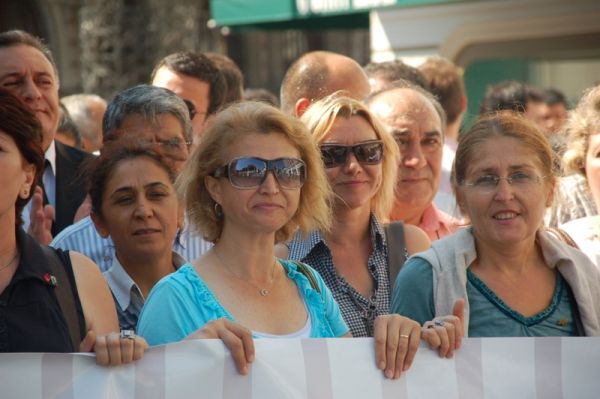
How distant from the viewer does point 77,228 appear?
4406 millimetres

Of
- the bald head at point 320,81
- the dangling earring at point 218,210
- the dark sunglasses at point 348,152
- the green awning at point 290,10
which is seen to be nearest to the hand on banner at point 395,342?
the dangling earring at point 218,210

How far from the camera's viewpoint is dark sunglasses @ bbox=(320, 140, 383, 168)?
4.14 m

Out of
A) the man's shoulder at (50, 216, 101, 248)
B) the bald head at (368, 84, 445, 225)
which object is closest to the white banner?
the man's shoulder at (50, 216, 101, 248)

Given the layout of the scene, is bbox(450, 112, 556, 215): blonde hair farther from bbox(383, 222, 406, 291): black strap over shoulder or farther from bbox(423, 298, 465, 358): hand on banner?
bbox(423, 298, 465, 358): hand on banner

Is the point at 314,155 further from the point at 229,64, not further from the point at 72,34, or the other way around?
the point at 72,34

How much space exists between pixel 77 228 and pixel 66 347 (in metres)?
1.50

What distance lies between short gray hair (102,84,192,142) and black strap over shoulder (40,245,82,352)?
1641 mm

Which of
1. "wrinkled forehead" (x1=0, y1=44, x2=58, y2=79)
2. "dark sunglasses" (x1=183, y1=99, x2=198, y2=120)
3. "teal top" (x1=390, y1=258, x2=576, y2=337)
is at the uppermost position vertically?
"wrinkled forehead" (x1=0, y1=44, x2=58, y2=79)

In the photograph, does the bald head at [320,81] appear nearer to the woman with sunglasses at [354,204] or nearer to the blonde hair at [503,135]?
the woman with sunglasses at [354,204]

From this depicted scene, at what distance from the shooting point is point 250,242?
3340 millimetres

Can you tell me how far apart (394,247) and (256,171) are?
0.97m

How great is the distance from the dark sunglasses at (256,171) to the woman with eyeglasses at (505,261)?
0.50m

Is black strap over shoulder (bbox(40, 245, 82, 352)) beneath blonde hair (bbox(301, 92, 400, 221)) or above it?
beneath

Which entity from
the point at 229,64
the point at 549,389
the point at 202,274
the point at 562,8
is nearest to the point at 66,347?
the point at 202,274
